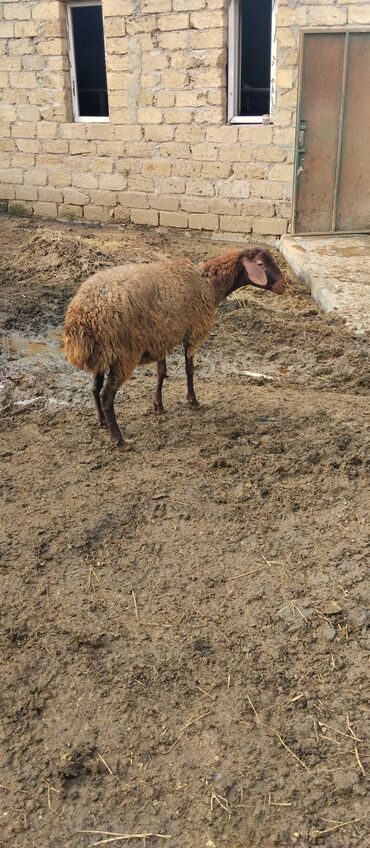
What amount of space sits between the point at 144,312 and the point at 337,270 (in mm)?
3950

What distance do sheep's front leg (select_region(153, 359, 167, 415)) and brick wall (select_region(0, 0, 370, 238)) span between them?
5.53m

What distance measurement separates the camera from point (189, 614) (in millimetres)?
3125

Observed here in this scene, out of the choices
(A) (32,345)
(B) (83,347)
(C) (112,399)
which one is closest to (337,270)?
(A) (32,345)

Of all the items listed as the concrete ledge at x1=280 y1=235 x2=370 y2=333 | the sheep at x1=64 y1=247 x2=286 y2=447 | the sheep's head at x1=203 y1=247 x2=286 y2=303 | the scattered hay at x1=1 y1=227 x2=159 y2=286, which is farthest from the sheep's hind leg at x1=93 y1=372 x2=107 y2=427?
the scattered hay at x1=1 y1=227 x2=159 y2=286

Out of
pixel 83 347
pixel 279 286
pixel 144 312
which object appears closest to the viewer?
pixel 83 347

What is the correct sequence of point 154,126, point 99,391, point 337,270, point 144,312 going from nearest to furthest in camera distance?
point 144,312
point 99,391
point 337,270
point 154,126

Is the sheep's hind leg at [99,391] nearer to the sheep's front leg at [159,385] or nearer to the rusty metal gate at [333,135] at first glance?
the sheep's front leg at [159,385]

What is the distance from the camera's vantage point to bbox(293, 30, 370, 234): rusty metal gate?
8.32 meters

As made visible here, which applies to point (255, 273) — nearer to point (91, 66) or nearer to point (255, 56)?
point (255, 56)

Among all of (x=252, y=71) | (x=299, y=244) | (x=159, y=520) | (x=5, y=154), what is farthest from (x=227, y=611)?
(x=252, y=71)

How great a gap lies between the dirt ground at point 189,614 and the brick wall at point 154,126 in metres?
4.94

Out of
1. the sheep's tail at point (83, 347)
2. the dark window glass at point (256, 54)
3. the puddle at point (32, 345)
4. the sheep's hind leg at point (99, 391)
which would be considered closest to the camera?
the sheep's tail at point (83, 347)

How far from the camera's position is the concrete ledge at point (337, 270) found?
6.50 metres

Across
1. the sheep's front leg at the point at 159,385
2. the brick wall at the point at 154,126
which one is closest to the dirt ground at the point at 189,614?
the sheep's front leg at the point at 159,385
